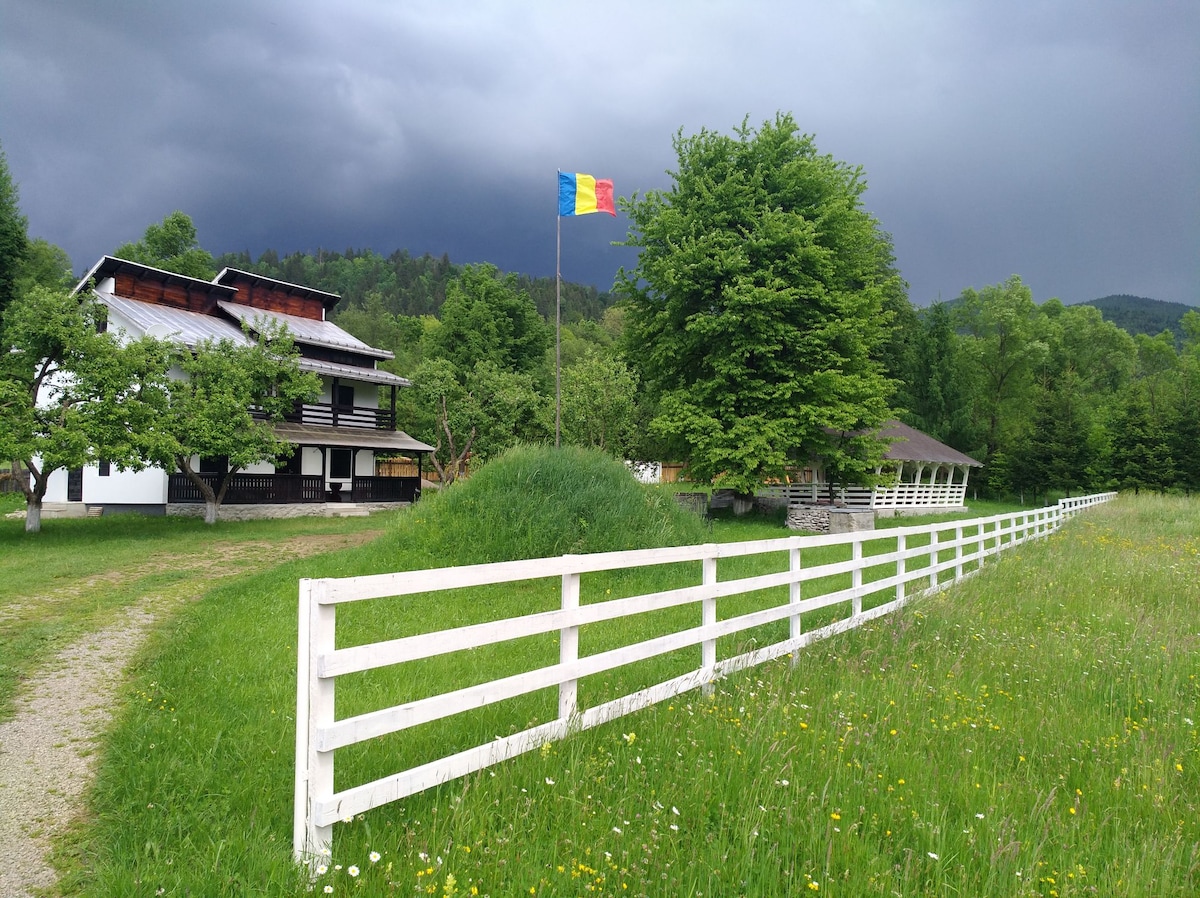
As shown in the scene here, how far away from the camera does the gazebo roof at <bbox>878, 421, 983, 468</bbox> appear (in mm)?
32281

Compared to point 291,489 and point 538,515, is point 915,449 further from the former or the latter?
point 291,489

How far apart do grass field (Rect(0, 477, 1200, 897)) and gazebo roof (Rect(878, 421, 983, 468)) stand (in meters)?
26.9

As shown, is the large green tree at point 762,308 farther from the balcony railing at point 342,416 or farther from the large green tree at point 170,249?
the large green tree at point 170,249

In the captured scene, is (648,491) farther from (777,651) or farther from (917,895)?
(917,895)

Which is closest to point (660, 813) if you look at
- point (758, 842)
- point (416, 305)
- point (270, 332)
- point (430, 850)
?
point (758, 842)

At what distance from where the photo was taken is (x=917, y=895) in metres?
2.87

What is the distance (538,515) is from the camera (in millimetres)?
11742

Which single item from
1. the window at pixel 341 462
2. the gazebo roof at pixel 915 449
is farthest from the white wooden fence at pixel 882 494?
the window at pixel 341 462

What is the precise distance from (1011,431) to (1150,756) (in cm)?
5148

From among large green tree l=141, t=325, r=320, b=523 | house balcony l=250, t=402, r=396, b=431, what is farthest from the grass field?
house balcony l=250, t=402, r=396, b=431

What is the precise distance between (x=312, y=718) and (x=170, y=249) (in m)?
48.6

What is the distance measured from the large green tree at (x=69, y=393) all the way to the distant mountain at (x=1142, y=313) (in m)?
133

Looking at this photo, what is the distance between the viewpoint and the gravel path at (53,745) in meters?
3.34

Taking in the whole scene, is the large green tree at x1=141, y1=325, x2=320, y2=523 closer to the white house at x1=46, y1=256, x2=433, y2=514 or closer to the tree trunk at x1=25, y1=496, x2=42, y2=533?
the white house at x1=46, y1=256, x2=433, y2=514
